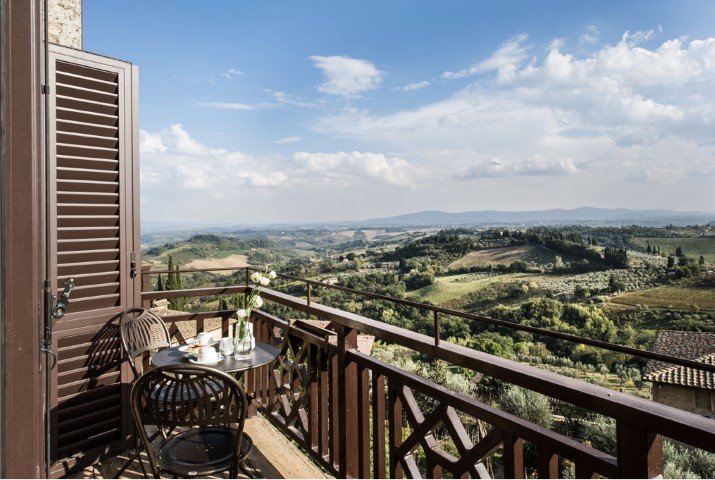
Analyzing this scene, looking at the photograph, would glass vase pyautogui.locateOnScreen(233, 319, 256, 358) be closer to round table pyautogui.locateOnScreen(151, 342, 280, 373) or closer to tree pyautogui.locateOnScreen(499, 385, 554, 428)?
round table pyautogui.locateOnScreen(151, 342, 280, 373)

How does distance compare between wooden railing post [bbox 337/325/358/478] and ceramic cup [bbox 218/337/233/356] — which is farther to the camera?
ceramic cup [bbox 218/337/233/356]

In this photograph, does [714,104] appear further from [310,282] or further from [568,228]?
[310,282]

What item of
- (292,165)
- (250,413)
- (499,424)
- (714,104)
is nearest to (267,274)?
(250,413)

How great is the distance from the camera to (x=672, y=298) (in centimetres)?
1847

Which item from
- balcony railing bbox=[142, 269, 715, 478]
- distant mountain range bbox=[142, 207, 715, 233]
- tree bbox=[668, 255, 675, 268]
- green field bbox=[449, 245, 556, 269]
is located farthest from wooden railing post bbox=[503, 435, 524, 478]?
distant mountain range bbox=[142, 207, 715, 233]

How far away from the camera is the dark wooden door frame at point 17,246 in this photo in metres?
0.90

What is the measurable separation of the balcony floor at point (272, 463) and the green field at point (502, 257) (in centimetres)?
2042

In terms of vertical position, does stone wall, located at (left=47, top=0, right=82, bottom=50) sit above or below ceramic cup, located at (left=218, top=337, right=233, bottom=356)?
above

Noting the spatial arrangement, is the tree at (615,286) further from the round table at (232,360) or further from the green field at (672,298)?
the round table at (232,360)

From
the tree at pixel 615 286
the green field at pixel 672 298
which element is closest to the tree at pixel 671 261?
the green field at pixel 672 298

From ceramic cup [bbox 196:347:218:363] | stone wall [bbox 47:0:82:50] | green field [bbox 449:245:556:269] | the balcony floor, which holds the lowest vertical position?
green field [bbox 449:245:556:269]

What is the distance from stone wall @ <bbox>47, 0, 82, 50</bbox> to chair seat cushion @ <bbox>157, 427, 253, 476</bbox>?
2480mm

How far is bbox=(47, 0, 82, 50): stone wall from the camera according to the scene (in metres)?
2.75

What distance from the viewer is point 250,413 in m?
3.16
